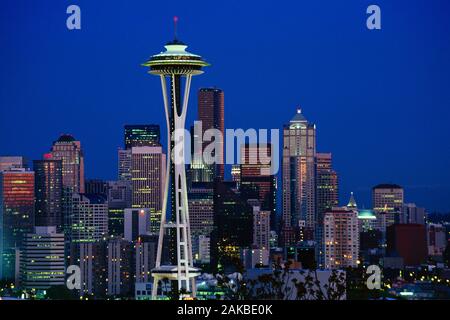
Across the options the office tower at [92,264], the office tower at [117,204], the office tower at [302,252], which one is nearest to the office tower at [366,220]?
the office tower at [302,252]

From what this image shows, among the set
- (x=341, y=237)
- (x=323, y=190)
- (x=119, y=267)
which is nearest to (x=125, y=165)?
(x=119, y=267)

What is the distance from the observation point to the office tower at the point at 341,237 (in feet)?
88.4

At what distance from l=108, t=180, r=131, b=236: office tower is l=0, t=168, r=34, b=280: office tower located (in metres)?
3.44

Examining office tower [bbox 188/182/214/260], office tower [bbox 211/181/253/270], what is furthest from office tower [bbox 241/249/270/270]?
office tower [bbox 188/182/214/260]

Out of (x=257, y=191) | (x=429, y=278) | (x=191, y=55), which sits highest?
(x=191, y=55)

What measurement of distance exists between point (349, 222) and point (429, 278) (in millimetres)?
7357

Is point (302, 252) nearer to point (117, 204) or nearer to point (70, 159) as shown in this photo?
point (70, 159)

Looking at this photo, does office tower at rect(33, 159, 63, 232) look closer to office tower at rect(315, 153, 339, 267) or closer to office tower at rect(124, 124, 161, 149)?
office tower at rect(124, 124, 161, 149)

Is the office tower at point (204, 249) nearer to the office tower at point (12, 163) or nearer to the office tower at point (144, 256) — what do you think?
the office tower at point (144, 256)

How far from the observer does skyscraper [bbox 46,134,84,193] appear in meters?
27.0

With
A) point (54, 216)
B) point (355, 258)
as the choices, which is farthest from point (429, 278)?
point (54, 216)

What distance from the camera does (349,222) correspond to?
29344 millimetres

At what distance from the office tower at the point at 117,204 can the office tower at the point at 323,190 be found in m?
5.71
